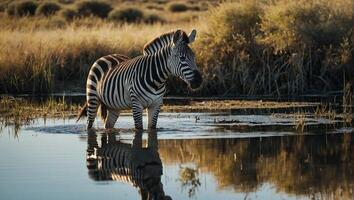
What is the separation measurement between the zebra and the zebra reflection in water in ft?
1.99

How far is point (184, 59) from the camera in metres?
15.1

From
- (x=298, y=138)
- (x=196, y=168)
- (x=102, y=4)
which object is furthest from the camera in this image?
(x=102, y=4)

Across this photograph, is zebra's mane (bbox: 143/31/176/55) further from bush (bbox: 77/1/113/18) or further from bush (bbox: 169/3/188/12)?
bush (bbox: 169/3/188/12)

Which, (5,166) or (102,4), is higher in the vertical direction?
(102,4)

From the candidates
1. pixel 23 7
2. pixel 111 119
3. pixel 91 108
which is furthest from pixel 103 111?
pixel 23 7

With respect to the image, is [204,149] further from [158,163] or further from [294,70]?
[294,70]

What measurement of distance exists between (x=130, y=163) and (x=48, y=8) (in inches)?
1435

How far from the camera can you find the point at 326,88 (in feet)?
74.3

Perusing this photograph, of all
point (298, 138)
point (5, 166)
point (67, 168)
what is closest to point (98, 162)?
point (67, 168)

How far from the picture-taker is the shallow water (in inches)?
418

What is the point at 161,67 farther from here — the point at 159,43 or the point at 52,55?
the point at 52,55

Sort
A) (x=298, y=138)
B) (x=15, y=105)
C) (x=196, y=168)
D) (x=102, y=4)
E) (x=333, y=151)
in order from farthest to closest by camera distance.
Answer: (x=102, y=4) < (x=15, y=105) < (x=298, y=138) < (x=333, y=151) < (x=196, y=168)

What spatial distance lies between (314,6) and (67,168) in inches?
542

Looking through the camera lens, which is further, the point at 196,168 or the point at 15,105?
the point at 15,105
